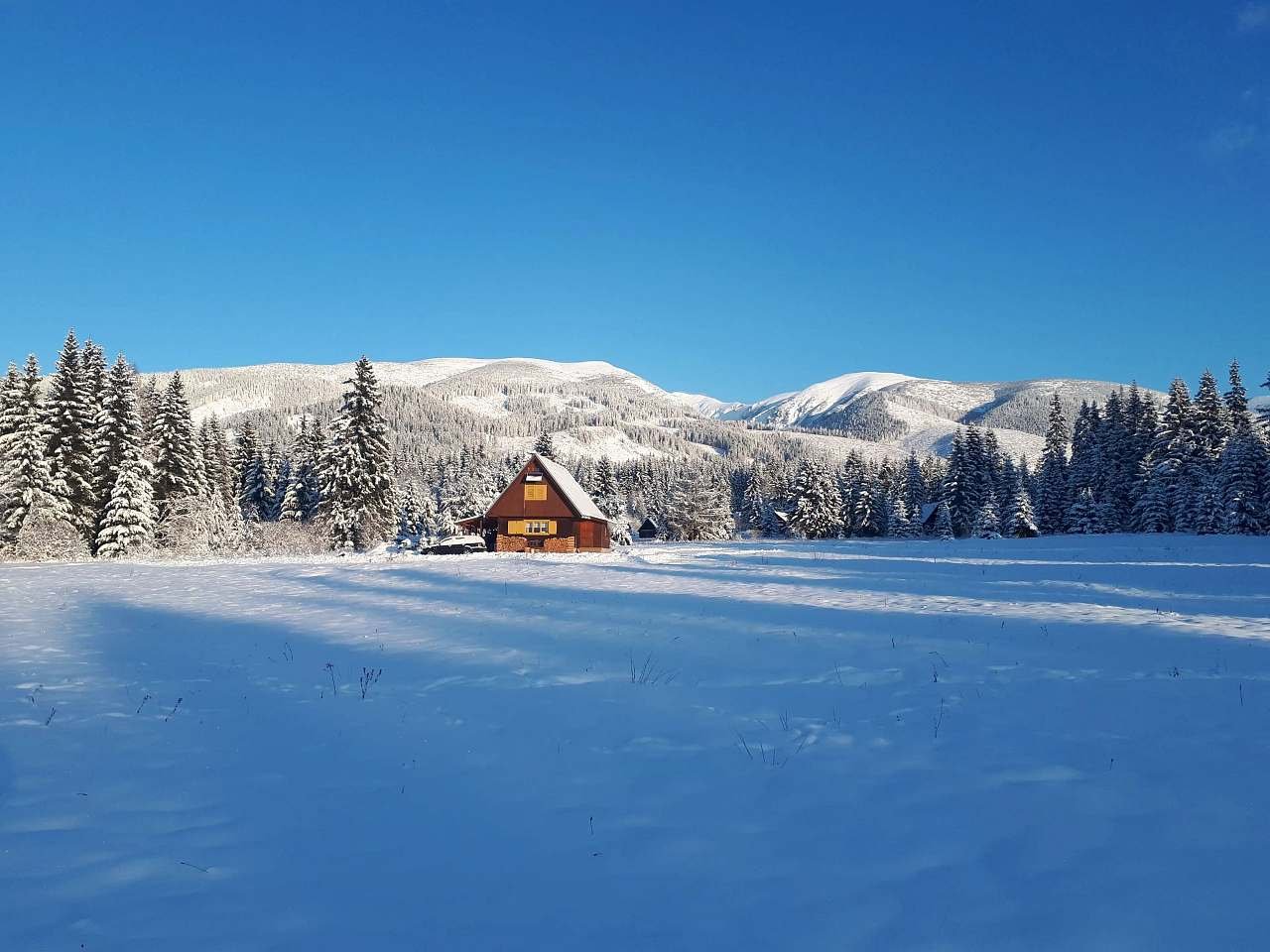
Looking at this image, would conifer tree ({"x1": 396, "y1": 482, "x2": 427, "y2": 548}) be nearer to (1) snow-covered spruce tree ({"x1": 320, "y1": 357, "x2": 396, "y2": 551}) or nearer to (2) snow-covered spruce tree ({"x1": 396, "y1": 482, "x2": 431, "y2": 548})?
(2) snow-covered spruce tree ({"x1": 396, "y1": 482, "x2": 431, "y2": 548})

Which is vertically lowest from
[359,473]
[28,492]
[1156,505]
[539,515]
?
[539,515]

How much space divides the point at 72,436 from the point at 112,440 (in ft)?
5.83

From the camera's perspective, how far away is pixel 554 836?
5277 mm

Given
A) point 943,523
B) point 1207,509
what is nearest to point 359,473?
point 1207,509

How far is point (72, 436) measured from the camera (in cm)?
3728

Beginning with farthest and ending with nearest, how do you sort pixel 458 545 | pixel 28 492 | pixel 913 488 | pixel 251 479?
pixel 913 488
pixel 251 479
pixel 458 545
pixel 28 492

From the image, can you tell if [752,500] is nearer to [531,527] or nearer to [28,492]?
[531,527]

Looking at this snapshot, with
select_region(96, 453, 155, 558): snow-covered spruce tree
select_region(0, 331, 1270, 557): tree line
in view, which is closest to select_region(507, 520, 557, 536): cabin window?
select_region(0, 331, 1270, 557): tree line

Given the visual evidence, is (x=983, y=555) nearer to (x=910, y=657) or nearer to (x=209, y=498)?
(x=910, y=657)

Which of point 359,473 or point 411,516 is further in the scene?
point 411,516

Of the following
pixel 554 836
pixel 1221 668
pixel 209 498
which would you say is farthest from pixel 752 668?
pixel 209 498

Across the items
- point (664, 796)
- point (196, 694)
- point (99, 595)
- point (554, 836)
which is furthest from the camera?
point (99, 595)

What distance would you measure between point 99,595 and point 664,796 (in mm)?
19876

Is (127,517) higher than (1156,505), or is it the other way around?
(1156,505)
